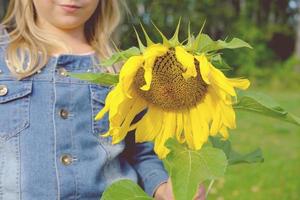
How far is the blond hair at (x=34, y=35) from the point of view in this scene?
1296mm

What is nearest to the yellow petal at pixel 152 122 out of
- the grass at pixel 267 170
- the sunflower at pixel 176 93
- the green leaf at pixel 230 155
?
the sunflower at pixel 176 93

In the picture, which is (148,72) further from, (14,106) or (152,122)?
(14,106)

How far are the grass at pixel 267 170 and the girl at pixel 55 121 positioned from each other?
3.76ft

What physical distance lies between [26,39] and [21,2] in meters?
0.11

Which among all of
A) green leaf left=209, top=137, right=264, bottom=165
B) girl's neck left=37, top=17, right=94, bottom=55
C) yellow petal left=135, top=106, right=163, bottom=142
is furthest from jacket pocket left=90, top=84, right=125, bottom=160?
yellow petal left=135, top=106, right=163, bottom=142

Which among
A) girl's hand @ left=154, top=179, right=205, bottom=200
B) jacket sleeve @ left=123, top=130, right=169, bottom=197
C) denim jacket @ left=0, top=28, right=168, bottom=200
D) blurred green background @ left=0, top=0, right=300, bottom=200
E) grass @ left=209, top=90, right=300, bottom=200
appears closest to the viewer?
girl's hand @ left=154, top=179, right=205, bottom=200

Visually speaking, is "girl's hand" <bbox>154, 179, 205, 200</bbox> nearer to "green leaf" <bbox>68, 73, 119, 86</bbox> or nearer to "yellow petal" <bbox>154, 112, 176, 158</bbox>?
"yellow petal" <bbox>154, 112, 176, 158</bbox>

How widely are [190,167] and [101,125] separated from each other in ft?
1.58

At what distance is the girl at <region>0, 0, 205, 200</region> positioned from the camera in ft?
4.10

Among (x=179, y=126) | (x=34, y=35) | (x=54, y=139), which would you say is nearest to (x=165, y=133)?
(x=179, y=126)

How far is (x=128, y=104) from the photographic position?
0.90 meters

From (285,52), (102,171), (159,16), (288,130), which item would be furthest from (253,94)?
(285,52)

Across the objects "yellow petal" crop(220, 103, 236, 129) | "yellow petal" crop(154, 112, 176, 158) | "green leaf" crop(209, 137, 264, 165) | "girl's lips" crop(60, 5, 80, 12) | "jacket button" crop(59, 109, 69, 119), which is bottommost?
"green leaf" crop(209, 137, 264, 165)

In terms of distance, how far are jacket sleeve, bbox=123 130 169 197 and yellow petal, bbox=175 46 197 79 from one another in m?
0.53
